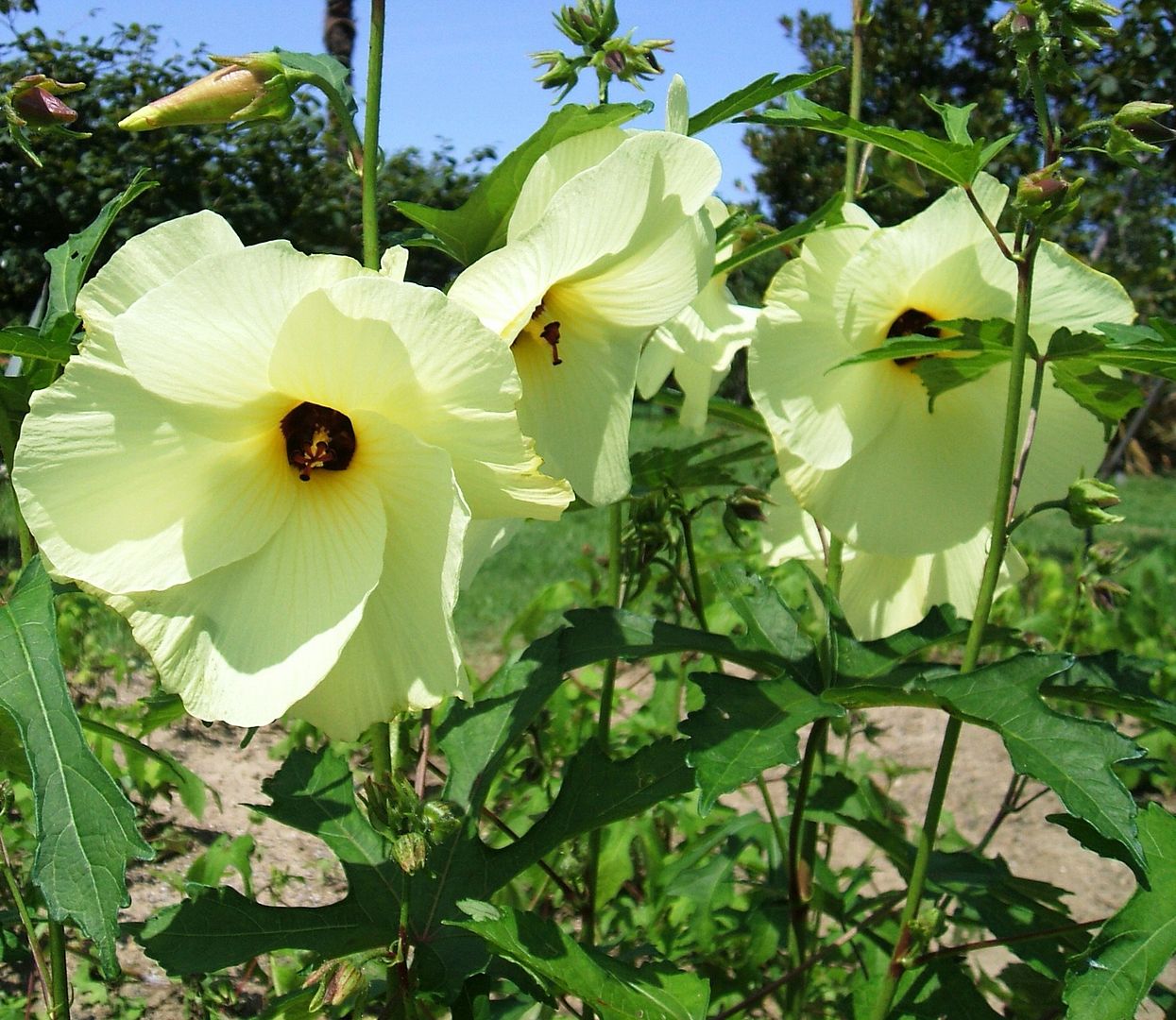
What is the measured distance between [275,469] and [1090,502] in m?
0.66

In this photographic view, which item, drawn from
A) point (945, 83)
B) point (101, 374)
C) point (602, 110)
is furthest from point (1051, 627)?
point (945, 83)

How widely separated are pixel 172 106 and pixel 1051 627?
8.88ft

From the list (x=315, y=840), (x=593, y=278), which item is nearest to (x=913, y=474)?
(x=593, y=278)

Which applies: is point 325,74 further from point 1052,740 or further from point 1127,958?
point 1127,958

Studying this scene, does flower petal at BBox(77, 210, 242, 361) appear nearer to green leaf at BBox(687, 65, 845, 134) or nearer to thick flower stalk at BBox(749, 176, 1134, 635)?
green leaf at BBox(687, 65, 845, 134)

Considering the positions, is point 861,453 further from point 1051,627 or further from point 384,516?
point 1051,627

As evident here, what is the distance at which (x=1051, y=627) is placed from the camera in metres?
2.98

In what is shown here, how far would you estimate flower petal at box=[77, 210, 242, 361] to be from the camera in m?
0.72

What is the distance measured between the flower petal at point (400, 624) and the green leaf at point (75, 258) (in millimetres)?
264

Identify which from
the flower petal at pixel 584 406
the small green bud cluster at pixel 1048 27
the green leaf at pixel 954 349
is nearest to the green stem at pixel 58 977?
the flower petal at pixel 584 406

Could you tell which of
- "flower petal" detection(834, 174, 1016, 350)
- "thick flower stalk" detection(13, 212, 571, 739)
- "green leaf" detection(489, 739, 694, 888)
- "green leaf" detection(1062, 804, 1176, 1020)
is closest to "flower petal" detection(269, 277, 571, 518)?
"thick flower stalk" detection(13, 212, 571, 739)

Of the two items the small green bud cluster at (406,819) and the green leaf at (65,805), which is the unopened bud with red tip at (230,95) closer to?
the green leaf at (65,805)

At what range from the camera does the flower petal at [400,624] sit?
76cm

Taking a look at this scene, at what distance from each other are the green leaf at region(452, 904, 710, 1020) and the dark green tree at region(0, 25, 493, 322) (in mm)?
2148
